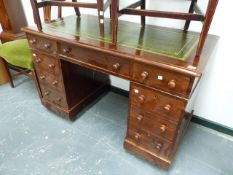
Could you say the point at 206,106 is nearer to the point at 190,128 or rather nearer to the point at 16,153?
the point at 190,128

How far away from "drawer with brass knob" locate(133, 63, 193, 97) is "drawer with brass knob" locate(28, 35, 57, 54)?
65cm

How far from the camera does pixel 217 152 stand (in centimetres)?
142

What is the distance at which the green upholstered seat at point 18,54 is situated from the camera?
164 cm


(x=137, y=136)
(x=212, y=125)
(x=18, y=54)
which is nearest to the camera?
(x=137, y=136)

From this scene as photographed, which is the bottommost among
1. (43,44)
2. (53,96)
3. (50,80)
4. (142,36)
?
(53,96)

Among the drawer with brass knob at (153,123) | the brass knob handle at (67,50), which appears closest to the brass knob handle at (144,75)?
the drawer with brass knob at (153,123)

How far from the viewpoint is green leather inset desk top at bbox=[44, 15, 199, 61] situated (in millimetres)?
1008

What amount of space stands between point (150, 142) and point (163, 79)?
1.60ft

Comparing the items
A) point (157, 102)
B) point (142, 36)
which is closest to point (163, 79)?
point (157, 102)

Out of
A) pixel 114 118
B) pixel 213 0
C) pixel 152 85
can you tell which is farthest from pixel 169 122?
pixel 114 118

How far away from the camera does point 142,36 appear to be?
3.90ft

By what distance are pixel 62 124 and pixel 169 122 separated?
1.00m

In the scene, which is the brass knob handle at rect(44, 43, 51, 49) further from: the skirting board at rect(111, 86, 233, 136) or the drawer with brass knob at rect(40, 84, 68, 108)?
the skirting board at rect(111, 86, 233, 136)

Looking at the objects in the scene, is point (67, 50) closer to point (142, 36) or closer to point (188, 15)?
point (142, 36)
